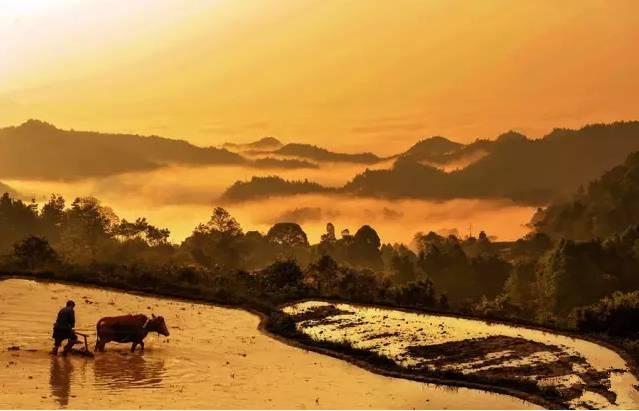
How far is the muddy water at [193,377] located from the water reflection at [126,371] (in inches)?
1.3

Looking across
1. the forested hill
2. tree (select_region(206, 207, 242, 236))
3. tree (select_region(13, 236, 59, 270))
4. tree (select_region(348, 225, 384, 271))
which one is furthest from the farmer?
tree (select_region(348, 225, 384, 271))

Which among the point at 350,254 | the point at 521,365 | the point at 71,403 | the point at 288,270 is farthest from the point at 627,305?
the point at 350,254

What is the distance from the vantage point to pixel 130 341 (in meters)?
29.5

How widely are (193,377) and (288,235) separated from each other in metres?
170

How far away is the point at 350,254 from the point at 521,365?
15363 centimetres

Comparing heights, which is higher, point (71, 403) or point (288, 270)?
point (288, 270)

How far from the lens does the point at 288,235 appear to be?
19562 cm

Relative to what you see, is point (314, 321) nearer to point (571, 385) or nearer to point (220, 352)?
point (220, 352)

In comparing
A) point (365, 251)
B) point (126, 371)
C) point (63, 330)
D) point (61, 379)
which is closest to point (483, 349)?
point (126, 371)

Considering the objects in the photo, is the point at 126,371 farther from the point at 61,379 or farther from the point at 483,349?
the point at 483,349

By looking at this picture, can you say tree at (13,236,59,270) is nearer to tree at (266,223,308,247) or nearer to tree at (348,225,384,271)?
tree at (348,225,384,271)

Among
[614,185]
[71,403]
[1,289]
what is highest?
[614,185]

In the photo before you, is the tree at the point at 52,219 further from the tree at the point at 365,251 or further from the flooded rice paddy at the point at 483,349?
the flooded rice paddy at the point at 483,349

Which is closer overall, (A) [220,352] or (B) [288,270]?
(A) [220,352]
